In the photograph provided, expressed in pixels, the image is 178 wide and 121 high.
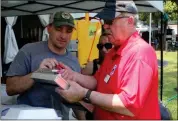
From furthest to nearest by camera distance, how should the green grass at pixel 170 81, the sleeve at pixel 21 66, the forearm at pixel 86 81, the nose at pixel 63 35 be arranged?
the green grass at pixel 170 81, the nose at pixel 63 35, the sleeve at pixel 21 66, the forearm at pixel 86 81

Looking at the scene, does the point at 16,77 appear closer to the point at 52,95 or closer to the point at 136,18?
the point at 52,95

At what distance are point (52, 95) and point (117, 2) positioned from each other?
804 millimetres

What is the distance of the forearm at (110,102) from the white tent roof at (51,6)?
380cm

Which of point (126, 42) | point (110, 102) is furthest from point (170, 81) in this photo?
point (110, 102)

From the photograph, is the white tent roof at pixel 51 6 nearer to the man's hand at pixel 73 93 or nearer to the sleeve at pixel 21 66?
the sleeve at pixel 21 66

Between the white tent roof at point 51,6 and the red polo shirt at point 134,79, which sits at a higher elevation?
the white tent roof at point 51,6

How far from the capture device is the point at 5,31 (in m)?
8.95

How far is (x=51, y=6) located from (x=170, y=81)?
7017mm

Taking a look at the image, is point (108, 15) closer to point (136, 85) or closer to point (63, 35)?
point (136, 85)

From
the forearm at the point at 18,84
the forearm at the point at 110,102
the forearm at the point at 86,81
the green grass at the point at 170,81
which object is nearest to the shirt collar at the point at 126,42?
the forearm at the point at 110,102

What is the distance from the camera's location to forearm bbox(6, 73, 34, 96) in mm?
2342

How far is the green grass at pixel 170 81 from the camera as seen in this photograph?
7.71m

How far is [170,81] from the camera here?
38.4 feet

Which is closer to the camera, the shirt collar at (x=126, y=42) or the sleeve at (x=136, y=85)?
the sleeve at (x=136, y=85)
